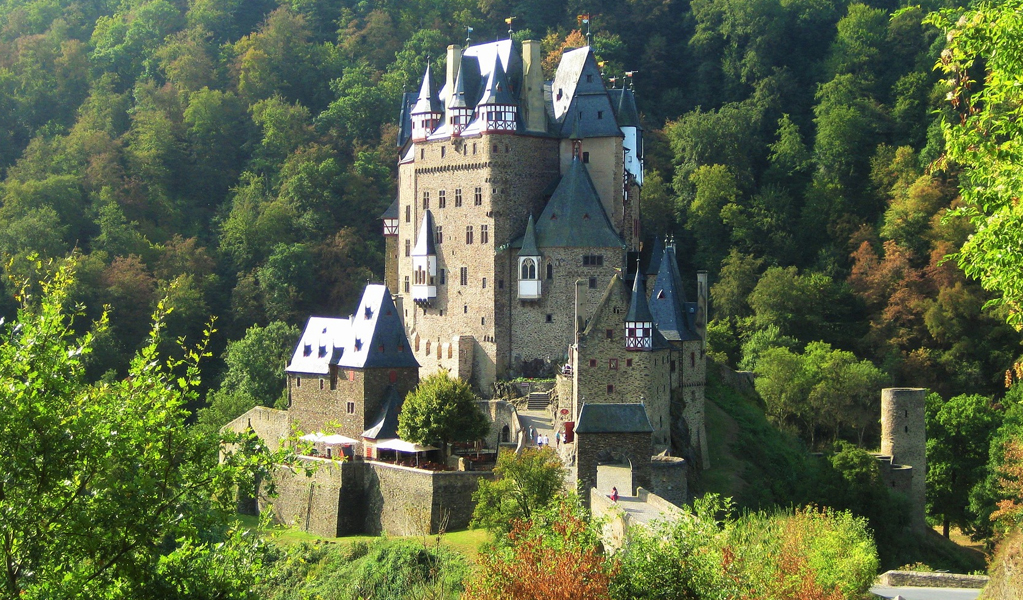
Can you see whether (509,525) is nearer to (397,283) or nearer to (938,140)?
(397,283)

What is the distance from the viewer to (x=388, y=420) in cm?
4944

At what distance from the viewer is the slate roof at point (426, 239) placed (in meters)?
54.6

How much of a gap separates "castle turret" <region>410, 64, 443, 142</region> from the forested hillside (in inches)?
484

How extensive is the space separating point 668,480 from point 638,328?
5.08 meters

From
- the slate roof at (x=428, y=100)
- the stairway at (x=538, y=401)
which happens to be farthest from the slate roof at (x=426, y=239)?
the stairway at (x=538, y=401)

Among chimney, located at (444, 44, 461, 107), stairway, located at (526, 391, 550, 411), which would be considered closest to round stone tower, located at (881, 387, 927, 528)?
stairway, located at (526, 391, 550, 411)

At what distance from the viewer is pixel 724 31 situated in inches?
3442

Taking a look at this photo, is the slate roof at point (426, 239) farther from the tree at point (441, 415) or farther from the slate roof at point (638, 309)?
the slate roof at point (638, 309)

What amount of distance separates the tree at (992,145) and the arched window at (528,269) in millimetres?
34560

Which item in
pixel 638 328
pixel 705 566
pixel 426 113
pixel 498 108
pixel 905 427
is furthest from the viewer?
pixel 426 113

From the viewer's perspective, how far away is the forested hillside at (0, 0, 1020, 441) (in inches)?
2657

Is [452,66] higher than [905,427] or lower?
higher

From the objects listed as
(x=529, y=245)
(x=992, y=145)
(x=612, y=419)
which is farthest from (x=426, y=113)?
(x=992, y=145)

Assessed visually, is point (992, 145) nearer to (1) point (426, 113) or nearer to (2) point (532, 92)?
(2) point (532, 92)
